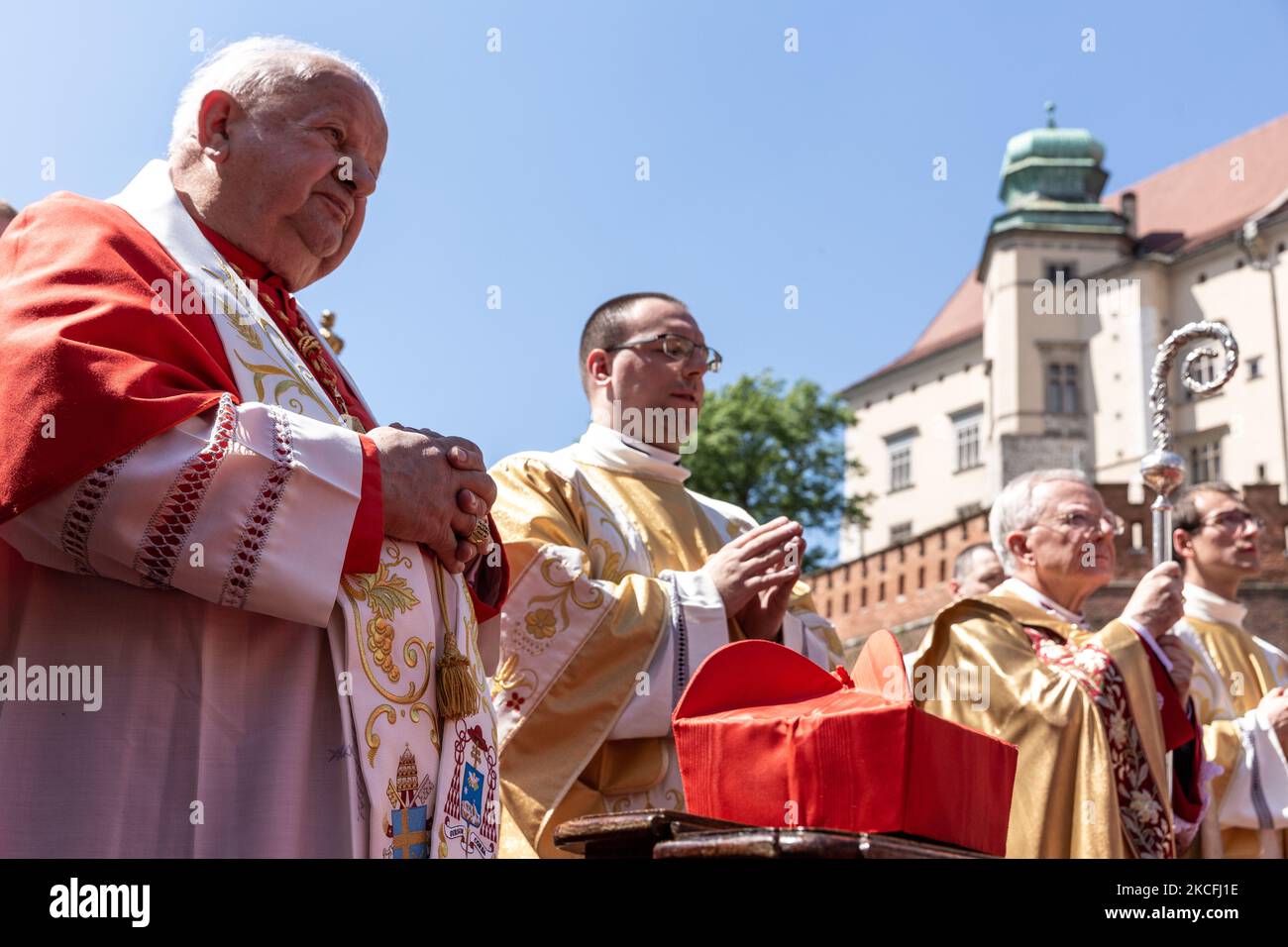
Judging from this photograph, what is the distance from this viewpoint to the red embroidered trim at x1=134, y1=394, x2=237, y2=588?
3.08 meters

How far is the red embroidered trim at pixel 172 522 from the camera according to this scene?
3078mm

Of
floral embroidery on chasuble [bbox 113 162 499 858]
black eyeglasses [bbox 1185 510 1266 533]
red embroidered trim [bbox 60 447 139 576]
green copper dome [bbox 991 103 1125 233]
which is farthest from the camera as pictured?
green copper dome [bbox 991 103 1125 233]

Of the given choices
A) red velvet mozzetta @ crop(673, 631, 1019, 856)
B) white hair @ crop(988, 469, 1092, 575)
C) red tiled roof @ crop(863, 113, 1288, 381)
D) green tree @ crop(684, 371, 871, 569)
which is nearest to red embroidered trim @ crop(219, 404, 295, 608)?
red velvet mozzetta @ crop(673, 631, 1019, 856)

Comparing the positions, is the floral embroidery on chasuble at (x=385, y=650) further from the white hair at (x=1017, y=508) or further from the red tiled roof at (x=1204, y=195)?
the red tiled roof at (x=1204, y=195)

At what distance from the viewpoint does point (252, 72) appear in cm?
380

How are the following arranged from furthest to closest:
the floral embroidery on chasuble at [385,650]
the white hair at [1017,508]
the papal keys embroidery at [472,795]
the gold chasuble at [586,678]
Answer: the white hair at [1017,508]
the gold chasuble at [586,678]
the papal keys embroidery at [472,795]
the floral embroidery on chasuble at [385,650]

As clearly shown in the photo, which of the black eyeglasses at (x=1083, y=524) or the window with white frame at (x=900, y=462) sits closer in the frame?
the black eyeglasses at (x=1083, y=524)

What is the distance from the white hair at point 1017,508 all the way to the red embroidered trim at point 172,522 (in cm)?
421

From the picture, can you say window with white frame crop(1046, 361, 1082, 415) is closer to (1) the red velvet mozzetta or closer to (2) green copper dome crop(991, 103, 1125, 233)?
(2) green copper dome crop(991, 103, 1125, 233)

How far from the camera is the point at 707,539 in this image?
5984 mm

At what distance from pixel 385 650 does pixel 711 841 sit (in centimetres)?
96

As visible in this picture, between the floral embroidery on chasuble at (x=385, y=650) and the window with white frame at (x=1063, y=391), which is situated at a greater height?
the window with white frame at (x=1063, y=391)

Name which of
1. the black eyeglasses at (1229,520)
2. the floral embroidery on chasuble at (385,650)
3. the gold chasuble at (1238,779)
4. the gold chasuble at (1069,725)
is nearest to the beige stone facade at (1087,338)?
the black eyeglasses at (1229,520)

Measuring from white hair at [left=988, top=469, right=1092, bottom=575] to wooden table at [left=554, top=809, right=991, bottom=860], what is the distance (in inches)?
156
